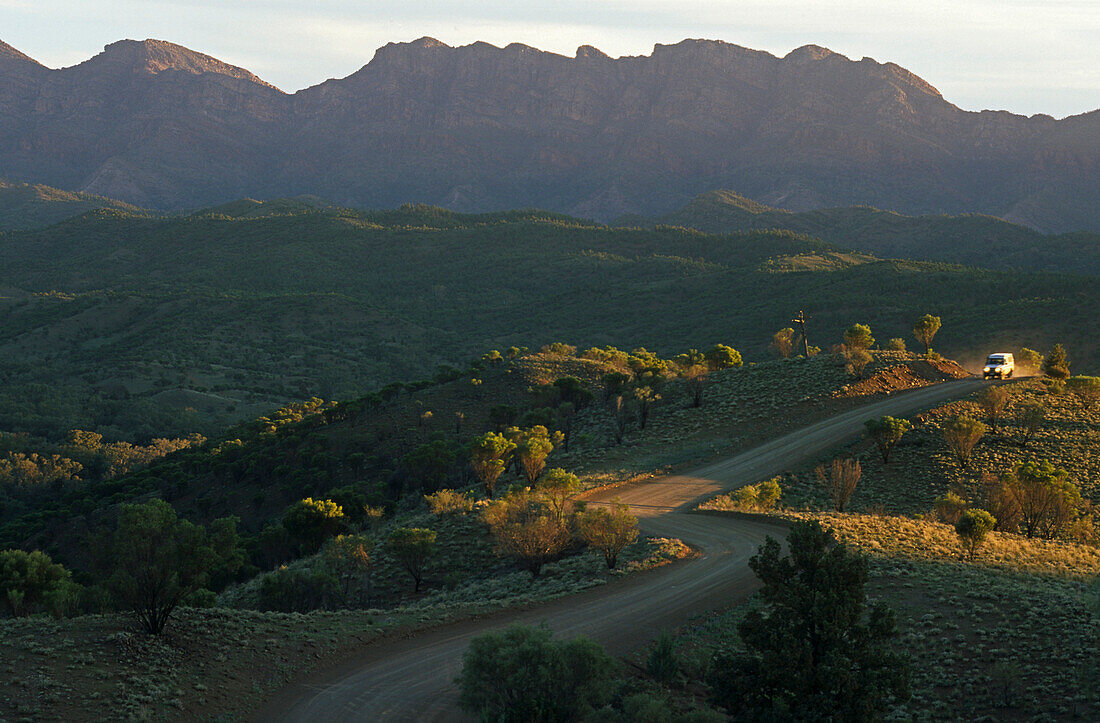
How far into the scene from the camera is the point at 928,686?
790 inches

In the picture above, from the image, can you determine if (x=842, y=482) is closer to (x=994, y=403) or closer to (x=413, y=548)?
(x=994, y=403)

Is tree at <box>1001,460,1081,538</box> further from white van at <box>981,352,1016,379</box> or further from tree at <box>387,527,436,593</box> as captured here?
tree at <box>387,527,436,593</box>

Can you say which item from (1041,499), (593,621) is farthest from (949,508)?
(593,621)

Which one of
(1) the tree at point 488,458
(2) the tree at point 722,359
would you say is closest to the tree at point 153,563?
(1) the tree at point 488,458

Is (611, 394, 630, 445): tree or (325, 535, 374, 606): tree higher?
(611, 394, 630, 445): tree

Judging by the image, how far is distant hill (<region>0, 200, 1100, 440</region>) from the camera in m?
100

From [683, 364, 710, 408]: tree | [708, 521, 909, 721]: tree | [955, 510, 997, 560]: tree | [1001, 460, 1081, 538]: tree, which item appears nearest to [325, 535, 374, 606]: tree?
[708, 521, 909, 721]: tree

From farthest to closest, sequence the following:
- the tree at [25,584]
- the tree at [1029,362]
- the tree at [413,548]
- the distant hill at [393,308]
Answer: the distant hill at [393,308] → the tree at [1029,362] → the tree at [413,548] → the tree at [25,584]

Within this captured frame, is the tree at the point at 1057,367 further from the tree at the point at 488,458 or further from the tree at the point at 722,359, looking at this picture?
the tree at the point at 488,458

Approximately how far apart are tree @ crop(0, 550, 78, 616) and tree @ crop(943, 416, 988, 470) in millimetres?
36270

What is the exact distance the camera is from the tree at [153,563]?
Result: 19.6 metres

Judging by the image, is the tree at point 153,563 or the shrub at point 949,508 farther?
the shrub at point 949,508

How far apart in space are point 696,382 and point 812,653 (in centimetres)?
4107

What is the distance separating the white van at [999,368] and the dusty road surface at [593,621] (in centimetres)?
2433
